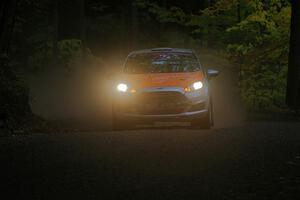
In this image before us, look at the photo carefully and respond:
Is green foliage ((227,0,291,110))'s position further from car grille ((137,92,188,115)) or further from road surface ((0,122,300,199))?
road surface ((0,122,300,199))

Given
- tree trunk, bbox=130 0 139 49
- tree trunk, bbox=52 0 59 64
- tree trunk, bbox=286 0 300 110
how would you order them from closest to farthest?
tree trunk, bbox=286 0 300 110, tree trunk, bbox=52 0 59 64, tree trunk, bbox=130 0 139 49

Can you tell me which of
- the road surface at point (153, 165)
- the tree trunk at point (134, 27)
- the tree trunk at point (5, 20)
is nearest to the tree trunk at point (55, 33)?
the tree trunk at point (134, 27)

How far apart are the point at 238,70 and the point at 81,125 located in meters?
10.2

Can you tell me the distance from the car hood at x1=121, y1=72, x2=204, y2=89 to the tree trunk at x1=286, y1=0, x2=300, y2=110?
759cm

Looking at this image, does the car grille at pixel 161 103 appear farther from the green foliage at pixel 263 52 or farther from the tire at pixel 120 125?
the green foliage at pixel 263 52

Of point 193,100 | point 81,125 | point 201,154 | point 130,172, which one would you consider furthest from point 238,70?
point 130,172

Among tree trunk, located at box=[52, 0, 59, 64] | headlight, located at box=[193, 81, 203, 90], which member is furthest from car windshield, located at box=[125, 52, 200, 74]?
tree trunk, located at box=[52, 0, 59, 64]

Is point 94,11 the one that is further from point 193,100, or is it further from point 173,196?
point 173,196

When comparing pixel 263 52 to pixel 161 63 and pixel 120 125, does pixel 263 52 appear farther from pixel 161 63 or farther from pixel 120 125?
pixel 120 125

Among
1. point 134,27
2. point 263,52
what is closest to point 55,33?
point 134,27

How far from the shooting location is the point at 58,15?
1307 inches

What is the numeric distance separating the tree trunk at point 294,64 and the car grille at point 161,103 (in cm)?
851

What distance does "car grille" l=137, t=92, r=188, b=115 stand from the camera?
46.2 ft

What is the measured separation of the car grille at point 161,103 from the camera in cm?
1409
